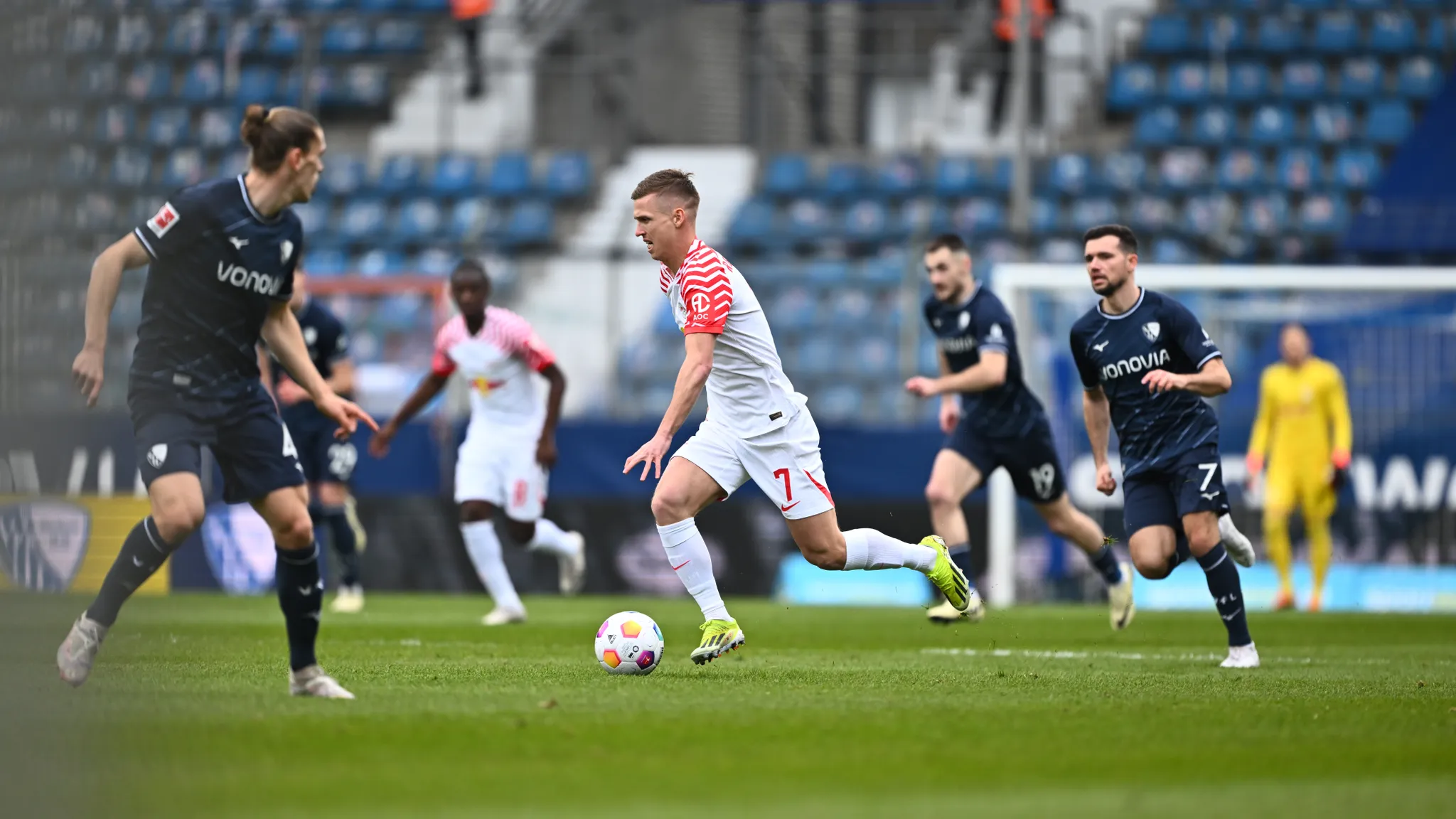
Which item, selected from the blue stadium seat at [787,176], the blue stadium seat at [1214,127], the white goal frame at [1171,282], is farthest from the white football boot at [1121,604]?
the blue stadium seat at [1214,127]

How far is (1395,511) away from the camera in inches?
642

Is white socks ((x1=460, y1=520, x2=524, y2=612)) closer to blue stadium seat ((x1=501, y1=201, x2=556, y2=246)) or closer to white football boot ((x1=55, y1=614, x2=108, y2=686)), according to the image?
white football boot ((x1=55, y1=614, x2=108, y2=686))

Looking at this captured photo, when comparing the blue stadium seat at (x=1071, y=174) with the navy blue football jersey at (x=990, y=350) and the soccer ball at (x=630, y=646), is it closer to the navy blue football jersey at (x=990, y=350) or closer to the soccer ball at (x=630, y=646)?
the navy blue football jersey at (x=990, y=350)

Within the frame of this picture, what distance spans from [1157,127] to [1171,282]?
295 inches

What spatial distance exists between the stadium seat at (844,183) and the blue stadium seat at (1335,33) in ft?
20.5

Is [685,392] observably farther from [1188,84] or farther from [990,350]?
[1188,84]

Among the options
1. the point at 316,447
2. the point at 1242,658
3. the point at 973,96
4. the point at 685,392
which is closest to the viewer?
the point at 685,392

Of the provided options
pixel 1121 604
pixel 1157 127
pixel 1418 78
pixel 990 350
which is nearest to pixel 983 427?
pixel 990 350

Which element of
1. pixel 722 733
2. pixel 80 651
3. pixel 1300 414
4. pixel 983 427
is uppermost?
pixel 983 427

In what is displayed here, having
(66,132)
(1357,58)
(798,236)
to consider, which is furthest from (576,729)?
(1357,58)

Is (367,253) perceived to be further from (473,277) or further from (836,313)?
(473,277)

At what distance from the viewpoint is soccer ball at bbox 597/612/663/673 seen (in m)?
7.91

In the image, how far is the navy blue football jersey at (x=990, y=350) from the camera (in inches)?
469

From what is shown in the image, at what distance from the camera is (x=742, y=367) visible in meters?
8.02
